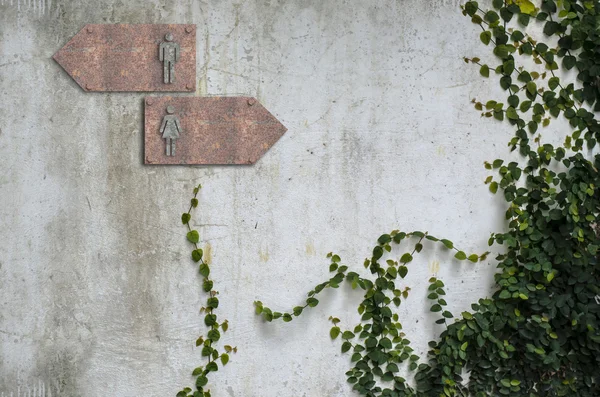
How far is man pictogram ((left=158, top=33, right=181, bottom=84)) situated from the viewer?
10.2 ft

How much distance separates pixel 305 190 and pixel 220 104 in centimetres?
49

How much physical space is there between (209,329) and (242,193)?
0.57m

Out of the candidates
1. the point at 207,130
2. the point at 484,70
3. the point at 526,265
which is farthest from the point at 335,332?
the point at 484,70

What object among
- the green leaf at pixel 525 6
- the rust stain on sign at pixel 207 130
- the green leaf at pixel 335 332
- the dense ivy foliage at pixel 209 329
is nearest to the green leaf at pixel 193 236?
the dense ivy foliage at pixel 209 329

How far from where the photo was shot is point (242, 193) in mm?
3170

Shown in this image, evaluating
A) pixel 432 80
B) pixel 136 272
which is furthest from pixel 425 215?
pixel 136 272

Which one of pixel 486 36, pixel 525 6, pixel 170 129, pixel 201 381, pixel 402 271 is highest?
pixel 525 6

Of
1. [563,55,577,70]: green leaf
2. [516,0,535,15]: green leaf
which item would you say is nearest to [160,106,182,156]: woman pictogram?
[516,0,535,15]: green leaf

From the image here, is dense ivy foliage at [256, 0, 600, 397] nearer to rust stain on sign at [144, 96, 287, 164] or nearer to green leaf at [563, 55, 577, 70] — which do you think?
green leaf at [563, 55, 577, 70]

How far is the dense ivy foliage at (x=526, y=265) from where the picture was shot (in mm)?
3174

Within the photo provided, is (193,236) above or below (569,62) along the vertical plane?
below

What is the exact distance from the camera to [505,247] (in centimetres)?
328

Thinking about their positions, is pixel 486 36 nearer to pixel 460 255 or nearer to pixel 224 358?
pixel 460 255

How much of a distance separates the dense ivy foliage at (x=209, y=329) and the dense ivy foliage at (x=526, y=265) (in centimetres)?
20
